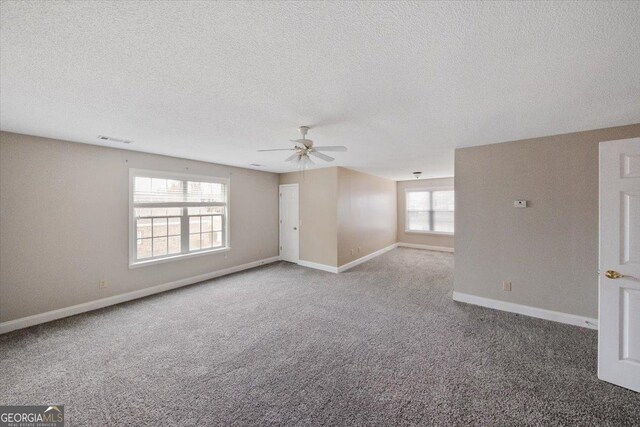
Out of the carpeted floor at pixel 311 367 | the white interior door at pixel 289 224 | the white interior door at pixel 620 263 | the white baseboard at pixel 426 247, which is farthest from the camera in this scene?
the white baseboard at pixel 426 247

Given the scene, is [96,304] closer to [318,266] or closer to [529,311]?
[318,266]

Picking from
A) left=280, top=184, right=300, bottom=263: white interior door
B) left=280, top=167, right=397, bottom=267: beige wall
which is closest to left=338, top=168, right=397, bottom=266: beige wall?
left=280, top=167, right=397, bottom=267: beige wall

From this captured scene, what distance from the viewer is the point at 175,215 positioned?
4438 mm

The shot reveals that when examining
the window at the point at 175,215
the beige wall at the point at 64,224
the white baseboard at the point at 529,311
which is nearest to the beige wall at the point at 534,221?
the white baseboard at the point at 529,311

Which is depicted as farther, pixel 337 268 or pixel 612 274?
pixel 337 268

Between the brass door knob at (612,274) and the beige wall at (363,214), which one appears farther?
the beige wall at (363,214)

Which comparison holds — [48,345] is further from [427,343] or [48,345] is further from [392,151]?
[392,151]

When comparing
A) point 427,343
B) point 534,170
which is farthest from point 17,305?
point 534,170

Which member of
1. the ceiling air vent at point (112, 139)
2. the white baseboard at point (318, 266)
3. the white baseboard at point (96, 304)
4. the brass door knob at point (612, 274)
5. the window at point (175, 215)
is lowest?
the white baseboard at point (96, 304)

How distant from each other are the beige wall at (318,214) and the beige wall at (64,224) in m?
2.76

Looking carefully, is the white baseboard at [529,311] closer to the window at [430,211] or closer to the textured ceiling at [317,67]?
the textured ceiling at [317,67]

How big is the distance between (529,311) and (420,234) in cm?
495

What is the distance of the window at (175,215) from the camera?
3.96 meters

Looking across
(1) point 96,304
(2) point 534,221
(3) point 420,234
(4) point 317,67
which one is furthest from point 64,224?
(3) point 420,234
